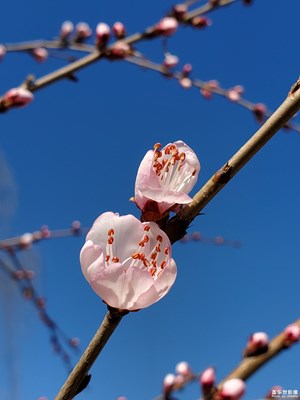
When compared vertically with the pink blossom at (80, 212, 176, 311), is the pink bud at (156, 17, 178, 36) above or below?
above

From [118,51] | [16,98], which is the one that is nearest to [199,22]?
[118,51]

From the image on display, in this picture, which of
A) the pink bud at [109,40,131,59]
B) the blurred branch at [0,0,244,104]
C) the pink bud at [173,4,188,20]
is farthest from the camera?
the pink bud at [173,4,188,20]

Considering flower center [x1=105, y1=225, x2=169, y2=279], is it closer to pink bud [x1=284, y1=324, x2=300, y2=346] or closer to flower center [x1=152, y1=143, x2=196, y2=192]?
flower center [x1=152, y1=143, x2=196, y2=192]

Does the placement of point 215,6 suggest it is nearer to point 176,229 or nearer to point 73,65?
point 73,65

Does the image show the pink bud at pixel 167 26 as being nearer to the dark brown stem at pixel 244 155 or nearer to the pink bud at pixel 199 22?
the pink bud at pixel 199 22

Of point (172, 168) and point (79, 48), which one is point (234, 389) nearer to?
point (172, 168)

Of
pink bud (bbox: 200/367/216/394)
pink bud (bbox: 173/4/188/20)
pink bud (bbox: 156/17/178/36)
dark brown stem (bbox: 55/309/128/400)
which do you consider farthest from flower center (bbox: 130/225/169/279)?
pink bud (bbox: 173/4/188/20)
